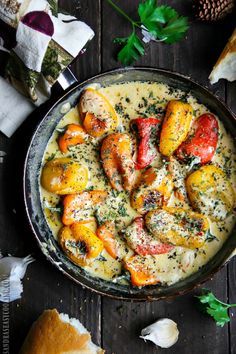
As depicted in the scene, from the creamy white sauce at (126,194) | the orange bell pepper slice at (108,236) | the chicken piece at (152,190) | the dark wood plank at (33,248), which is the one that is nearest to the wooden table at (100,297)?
the dark wood plank at (33,248)

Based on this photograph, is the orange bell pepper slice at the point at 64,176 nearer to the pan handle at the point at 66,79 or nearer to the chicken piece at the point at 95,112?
the chicken piece at the point at 95,112

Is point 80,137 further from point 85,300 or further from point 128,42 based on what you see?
point 85,300

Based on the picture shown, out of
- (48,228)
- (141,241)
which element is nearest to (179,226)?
(141,241)

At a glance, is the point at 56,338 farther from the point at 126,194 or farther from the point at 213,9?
the point at 213,9

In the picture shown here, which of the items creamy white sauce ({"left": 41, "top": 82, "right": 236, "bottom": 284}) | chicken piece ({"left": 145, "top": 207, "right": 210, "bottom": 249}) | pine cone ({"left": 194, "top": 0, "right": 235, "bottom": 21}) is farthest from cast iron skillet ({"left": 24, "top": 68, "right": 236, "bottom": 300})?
pine cone ({"left": 194, "top": 0, "right": 235, "bottom": 21})

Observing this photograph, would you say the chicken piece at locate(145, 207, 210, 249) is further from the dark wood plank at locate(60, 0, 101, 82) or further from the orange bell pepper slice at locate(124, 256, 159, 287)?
the dark wood plank at locate(60, 0, 101, 82)

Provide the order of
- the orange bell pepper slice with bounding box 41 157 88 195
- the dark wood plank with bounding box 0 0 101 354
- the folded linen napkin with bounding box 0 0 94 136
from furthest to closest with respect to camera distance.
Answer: the dark wood plank with bounding box 0 0 101 354 < the orange bell pepper slice with bounding box 41 157 88 195 < the folded linen napkin with bounding box 0 0 94 136
